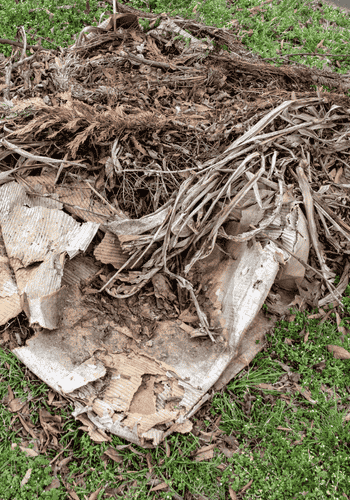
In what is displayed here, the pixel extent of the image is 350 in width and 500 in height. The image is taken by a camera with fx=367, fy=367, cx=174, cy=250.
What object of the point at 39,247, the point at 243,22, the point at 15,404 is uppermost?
the point at 243,22

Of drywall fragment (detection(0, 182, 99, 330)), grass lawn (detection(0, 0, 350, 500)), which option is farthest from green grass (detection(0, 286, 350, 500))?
drywall fragment (detection(0, 182, 99, 330))

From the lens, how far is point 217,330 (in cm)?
264

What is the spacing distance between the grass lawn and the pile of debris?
0.13 meters

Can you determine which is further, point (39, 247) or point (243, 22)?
point (243, 22)

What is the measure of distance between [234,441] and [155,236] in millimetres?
1473

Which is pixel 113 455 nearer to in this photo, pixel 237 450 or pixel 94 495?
pixel 94 495

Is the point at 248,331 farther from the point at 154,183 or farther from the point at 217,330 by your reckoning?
the point at 154,183

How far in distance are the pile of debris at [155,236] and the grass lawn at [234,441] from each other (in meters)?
0.13

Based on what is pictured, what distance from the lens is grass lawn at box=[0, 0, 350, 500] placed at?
2250 mm

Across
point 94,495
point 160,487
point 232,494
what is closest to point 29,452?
point 94,495

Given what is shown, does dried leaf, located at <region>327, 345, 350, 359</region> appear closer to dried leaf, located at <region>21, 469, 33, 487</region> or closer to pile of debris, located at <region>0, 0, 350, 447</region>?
pile of debris, located at <region>0, 0, 350, 447</region>

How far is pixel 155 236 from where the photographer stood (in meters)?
2.62

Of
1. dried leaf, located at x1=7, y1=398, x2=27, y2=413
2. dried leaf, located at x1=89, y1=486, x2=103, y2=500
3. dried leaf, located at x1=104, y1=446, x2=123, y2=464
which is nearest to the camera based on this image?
dried leaf, located at x1=89, y1=486, x2=103, y2=500

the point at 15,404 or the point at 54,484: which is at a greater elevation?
the point at 15,404
